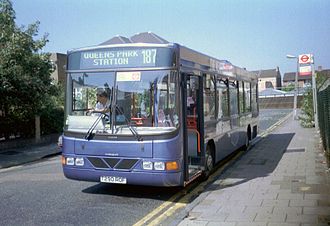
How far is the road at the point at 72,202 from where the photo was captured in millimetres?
6516

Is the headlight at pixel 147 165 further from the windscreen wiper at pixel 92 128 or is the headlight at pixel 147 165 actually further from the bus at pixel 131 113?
the windscreen wiper at pixel 92 128

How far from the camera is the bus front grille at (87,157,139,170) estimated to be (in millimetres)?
7383

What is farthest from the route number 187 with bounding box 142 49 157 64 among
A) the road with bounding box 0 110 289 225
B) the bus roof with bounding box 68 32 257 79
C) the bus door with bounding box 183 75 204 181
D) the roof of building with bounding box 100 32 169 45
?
the road with bounding box 0 110 289 225

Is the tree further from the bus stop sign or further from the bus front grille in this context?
the bus stop sign

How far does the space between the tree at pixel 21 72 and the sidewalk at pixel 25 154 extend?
1.64m

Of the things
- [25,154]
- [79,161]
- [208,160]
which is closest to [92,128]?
[79,161]

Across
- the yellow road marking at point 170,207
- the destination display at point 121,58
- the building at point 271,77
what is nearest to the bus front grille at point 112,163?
the yellow road marking at point 170,207

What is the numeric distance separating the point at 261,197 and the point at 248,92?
7.67 meters

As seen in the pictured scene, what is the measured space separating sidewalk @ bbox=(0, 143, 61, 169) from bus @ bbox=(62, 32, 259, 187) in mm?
7022

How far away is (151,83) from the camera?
7.37m

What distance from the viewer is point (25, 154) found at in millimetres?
16219

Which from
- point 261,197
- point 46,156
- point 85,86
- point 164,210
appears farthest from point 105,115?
point 46,156

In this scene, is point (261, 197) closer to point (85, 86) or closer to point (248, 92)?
point (85, 86)

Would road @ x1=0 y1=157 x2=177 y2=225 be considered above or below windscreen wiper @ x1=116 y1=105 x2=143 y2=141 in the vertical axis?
below
